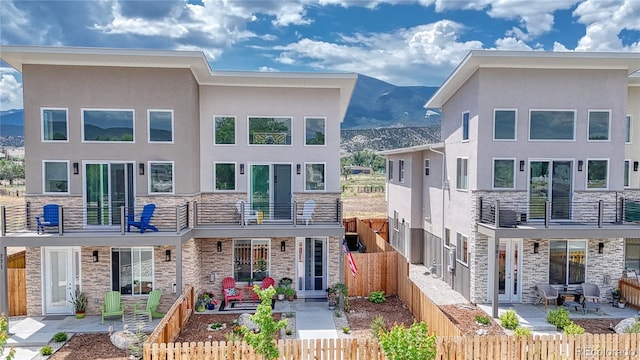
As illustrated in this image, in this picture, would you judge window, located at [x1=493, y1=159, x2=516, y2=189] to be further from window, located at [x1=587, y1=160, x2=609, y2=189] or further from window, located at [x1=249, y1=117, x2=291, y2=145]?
window, located at [x1=249, y1=117, x2=291, y2=145]

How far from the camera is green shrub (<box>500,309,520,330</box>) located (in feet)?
40.8

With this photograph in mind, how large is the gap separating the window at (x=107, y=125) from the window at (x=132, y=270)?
403 cm

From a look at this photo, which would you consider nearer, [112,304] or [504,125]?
[112,304]

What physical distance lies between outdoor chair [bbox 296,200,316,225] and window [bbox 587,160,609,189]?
10.6 meters

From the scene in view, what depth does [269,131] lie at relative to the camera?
15.5 metres

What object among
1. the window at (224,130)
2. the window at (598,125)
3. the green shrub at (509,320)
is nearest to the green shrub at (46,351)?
the window at (224,130)

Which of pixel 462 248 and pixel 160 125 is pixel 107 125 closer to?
pixel 160 125

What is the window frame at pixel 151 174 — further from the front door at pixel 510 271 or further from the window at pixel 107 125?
the front door at pixel 510 271

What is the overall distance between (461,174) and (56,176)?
15.3 meters

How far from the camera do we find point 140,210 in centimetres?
1385

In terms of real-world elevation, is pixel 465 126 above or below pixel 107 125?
above

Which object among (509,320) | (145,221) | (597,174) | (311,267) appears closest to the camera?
(509,320)

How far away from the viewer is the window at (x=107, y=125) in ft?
45.1

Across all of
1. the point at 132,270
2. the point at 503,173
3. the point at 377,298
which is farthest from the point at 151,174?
the point at 503,173
